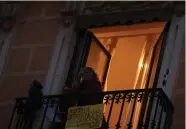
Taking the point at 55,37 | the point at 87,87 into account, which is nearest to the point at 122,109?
Result: the point at 87,87

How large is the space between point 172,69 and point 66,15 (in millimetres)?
2156

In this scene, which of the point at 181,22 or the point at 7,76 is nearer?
the point at 181,22

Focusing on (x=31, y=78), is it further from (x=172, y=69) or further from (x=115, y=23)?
(x=172, y=69)

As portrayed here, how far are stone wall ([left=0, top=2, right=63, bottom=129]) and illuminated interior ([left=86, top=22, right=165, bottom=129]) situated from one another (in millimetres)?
725

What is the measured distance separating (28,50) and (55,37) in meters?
0.48

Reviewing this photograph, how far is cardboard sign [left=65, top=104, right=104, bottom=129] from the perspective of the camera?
9617 millimetres

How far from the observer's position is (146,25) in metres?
11.0

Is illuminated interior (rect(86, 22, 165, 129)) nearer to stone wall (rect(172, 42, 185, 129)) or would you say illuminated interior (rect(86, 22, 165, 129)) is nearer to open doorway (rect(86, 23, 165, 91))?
open doorway (rect(86, 23, 165, 91))

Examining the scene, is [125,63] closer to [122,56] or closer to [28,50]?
Answer: [122,56]

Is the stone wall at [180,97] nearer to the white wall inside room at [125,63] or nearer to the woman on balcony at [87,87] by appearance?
the woman on balcony at [87,87]

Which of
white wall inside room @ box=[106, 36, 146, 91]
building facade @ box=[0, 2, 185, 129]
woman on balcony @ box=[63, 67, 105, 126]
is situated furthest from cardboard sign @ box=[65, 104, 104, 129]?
white wall inside room @ box=[106, 36, 146, 91]

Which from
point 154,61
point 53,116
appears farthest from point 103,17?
point 53,116

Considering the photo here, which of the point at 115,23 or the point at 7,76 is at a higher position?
the point at 115,23

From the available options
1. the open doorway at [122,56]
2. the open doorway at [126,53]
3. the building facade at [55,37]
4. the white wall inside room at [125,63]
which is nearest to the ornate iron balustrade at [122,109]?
the open doorway at [122,56]
